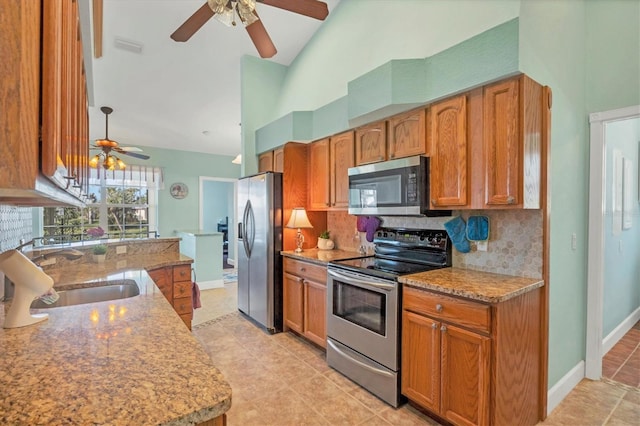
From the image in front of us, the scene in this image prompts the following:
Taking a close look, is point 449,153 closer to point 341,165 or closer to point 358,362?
point 341,165

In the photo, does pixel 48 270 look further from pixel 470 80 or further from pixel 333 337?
pixel 470 80

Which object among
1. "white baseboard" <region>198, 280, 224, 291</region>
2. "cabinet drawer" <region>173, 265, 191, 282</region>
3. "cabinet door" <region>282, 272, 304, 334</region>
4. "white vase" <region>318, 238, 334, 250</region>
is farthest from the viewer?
"white baseboard" <region>198, 280, 224, 291</region>

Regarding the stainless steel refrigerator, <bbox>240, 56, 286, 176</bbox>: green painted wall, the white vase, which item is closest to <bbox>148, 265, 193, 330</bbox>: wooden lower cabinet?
the stainless steel refrigerator

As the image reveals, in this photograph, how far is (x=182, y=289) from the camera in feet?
9.18

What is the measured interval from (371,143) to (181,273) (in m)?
2.05

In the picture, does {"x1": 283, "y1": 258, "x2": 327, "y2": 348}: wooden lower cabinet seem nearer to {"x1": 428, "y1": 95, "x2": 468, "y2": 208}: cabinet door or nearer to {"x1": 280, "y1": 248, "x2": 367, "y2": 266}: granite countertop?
{"x1": 280, "y1": 248, "x2": 367, "y2": 266}: granite countertop

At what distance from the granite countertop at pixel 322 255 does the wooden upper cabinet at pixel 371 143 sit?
3.05 ft

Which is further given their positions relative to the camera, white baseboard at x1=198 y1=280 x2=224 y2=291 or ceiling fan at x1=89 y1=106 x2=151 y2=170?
white baseboard at x1=198 y1=280 x2=224 y2=291

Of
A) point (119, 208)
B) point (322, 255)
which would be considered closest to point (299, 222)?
point (322, 255)

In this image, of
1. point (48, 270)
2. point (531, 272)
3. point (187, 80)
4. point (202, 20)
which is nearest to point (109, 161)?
point (187, 80)

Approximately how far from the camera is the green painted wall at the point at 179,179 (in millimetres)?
6125

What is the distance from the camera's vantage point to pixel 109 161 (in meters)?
4.19

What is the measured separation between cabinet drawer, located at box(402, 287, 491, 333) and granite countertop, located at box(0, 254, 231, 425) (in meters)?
1.41

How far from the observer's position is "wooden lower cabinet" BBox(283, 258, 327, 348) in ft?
9.65
